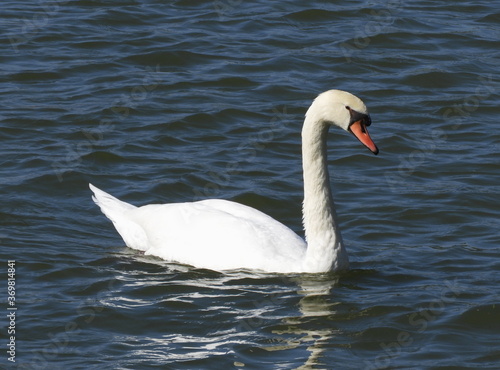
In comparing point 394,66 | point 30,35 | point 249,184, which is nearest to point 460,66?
point 394,66

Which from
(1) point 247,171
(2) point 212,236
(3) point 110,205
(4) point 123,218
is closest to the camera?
(2) point 212,236

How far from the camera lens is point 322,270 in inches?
355

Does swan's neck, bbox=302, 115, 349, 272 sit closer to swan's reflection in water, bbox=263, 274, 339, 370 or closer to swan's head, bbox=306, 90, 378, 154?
swan's reflection in water, bbox=263, 274, 339, 370

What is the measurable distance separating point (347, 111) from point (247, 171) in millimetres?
3041

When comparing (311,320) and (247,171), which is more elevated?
(247,171)

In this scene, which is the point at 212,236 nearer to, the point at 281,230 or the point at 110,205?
the point at 281,230

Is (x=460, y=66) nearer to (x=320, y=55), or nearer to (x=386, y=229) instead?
(x=320, y=55)

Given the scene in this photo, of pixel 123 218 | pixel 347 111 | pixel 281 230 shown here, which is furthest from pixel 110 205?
pixel 347 111

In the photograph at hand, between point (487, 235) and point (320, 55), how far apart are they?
5171mm

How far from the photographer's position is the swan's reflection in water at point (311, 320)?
7832mm

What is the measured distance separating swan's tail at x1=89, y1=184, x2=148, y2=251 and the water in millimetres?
166

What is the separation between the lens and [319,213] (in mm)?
9117

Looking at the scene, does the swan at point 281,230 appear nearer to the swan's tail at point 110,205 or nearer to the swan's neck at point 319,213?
the swan's neck at point 319,213

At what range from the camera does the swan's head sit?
8594 millimetres
